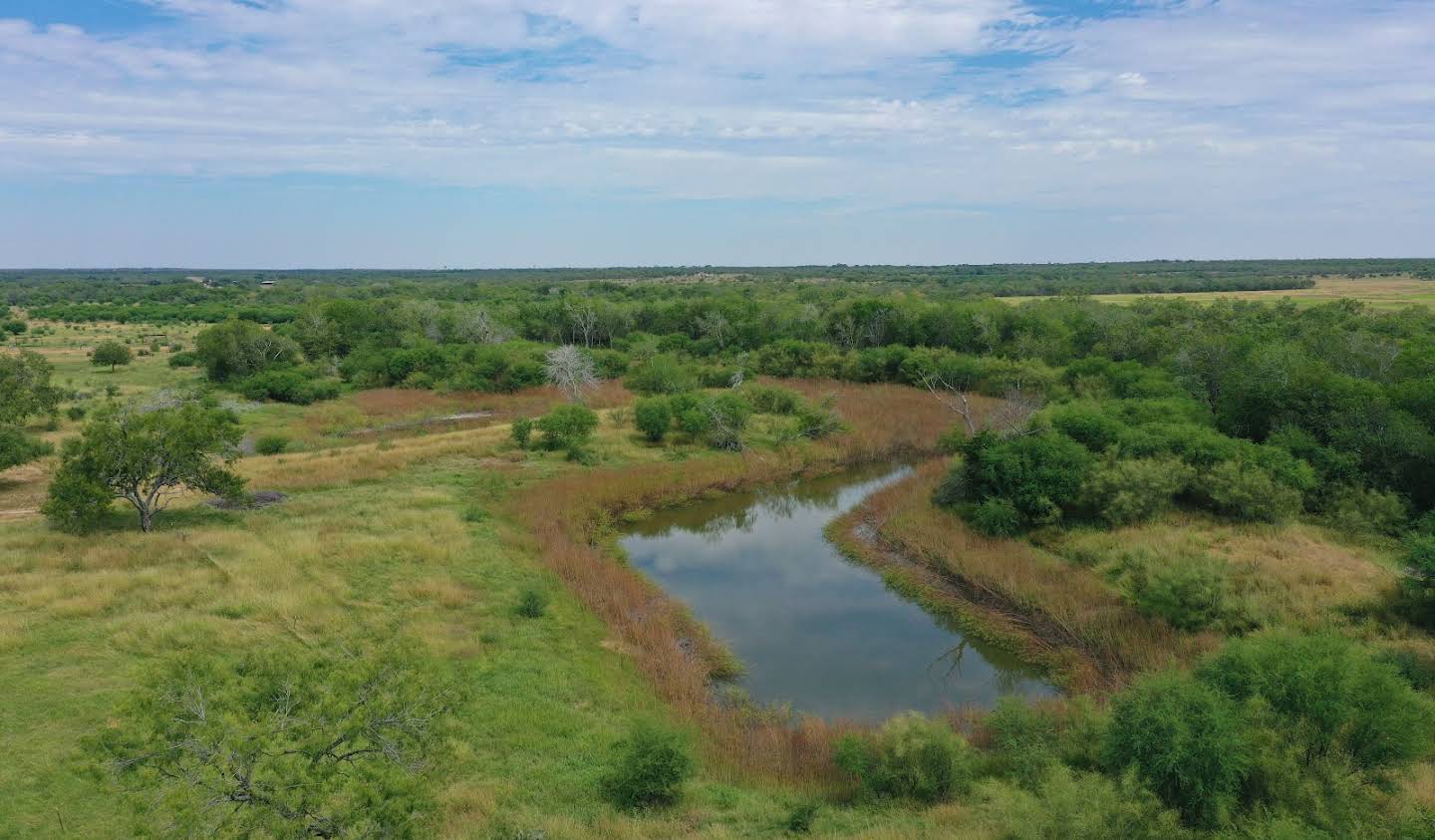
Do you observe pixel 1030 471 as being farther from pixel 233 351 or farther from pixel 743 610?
pixel 233 351

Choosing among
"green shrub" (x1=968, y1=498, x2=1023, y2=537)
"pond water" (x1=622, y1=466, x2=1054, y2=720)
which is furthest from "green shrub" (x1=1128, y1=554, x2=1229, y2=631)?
"green shrub" (x1=968, y1=498, x2=1023, y2=537)

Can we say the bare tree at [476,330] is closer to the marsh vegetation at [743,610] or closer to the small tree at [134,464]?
the marsh vegetation at [743,610]

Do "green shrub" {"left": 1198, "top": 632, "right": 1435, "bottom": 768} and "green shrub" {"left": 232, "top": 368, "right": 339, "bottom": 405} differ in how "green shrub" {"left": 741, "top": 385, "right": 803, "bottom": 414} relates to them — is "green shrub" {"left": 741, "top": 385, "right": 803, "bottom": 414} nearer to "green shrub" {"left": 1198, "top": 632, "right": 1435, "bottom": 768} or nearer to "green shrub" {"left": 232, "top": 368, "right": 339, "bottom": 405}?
"green shrub" {"left": 232, "top": 368, "right": 339, "bottom": 405}

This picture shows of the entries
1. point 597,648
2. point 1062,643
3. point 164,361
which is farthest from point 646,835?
point 164,361

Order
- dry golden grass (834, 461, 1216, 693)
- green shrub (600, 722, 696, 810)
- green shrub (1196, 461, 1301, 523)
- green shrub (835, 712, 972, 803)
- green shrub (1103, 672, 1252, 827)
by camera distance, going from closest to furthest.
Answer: green shrub (1103, 672, 1252, 827) < green shrub (600, 722, 696, 810) < green shrub (835, 712, 972, 803) < dry golden grass (834, 461, 1216, 693) < green shrub (1196, 461, 1301, 523)

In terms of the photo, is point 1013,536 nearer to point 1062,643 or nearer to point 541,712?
point 1062,643

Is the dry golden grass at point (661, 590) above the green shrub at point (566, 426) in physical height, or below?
below

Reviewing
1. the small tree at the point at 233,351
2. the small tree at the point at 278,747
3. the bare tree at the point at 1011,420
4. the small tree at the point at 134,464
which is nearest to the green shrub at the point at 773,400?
the bare tree at the point at 1011,420
